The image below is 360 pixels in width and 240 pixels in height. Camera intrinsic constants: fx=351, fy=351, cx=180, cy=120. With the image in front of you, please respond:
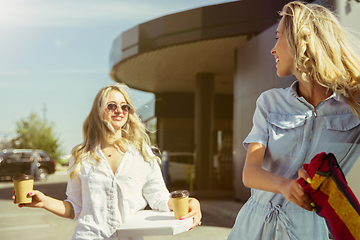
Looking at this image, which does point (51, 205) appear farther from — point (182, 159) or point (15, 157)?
point (15, 157)

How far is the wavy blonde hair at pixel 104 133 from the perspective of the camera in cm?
246

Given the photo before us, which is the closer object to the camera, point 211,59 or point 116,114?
point 116,114

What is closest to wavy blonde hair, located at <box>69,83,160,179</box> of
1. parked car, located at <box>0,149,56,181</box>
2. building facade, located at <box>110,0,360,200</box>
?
building facade, located at <box>110,0,360,200</box>

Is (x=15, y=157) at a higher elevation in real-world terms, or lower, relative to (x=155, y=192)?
lower

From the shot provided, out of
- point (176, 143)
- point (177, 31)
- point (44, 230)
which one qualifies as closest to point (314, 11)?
point (44, 230)

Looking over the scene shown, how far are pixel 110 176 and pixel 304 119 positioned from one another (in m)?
1.37

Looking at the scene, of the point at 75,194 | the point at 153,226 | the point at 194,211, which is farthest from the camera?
the point at 75,194

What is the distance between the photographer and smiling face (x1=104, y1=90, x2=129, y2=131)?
2.53m

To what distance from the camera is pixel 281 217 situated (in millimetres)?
1479

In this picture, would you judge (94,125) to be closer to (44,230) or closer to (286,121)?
(286,121)

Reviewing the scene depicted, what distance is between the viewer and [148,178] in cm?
248

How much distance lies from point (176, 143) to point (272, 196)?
22571mm

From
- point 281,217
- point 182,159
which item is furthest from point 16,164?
point 281,217

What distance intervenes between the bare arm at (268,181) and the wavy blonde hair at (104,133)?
3.84 feet
